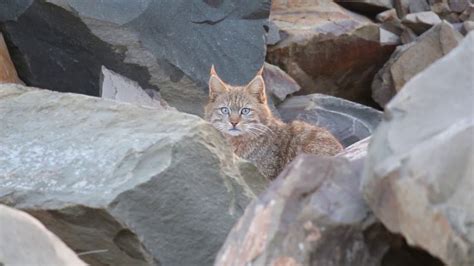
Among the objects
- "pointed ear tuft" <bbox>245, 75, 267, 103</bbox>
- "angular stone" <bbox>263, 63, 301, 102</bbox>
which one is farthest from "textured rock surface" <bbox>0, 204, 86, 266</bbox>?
"angular stone" <bbox>263, 63, 301, 102</bbox>

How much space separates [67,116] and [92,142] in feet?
1.20

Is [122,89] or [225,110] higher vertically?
[225,110]

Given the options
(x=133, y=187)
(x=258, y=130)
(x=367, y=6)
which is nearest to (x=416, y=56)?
(x=367, y=6)

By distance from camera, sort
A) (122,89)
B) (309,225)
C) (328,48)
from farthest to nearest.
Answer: (328,48)
(122,89)
(309,225)

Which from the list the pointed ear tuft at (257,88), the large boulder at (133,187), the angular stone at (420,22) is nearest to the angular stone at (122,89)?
the pointed ear tuft at (257,88)

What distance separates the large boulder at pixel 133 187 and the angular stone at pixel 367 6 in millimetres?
7847

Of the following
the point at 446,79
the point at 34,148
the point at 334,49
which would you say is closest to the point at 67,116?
the point at 34,148

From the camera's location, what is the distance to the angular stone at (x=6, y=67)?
315 inches

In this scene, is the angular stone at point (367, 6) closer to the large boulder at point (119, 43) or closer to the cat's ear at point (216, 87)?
the large boulder at point (119, 43)

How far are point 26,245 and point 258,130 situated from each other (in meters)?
4.17

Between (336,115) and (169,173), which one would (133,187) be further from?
(336,115)

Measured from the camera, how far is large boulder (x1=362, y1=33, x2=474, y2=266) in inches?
113

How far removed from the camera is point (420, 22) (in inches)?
465

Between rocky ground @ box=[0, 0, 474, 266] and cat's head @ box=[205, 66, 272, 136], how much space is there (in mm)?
991
